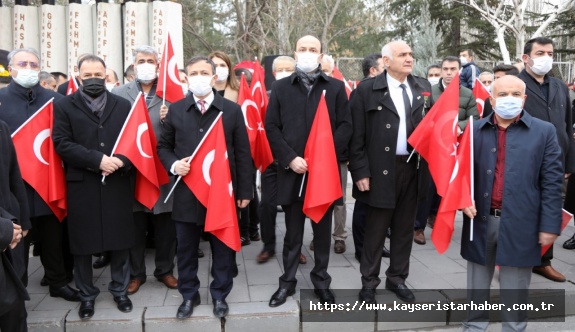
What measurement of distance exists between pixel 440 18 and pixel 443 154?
23927 mm

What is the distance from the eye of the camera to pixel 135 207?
429 cm

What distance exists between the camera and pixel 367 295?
4.07m

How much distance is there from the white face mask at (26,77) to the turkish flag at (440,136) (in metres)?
3.08

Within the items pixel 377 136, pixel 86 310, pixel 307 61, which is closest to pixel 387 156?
pixel 377 136

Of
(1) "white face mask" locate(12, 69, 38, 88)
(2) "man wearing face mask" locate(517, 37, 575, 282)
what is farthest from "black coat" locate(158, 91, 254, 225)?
(2) "man wearing face mask" locate(517, 37, 575, 282)

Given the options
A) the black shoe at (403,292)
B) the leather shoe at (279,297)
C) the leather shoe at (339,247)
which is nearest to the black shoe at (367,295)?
the black shoe at (403,292)

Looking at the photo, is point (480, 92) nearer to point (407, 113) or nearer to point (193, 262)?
point (407, 113)

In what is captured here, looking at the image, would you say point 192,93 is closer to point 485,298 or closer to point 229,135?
Answer: point 229,135

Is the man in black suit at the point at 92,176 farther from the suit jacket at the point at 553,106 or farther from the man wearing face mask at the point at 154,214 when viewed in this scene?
the suit jacket at the point at 553,106

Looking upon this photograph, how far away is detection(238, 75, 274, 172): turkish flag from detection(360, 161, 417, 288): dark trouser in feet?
4.52

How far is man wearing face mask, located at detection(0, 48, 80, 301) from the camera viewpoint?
4.02 metres

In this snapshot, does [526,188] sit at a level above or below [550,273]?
above

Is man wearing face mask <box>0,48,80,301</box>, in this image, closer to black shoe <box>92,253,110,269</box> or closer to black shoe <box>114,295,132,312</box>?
black shoe <box>114,295,132,312</box>

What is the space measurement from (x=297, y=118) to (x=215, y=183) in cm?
85
